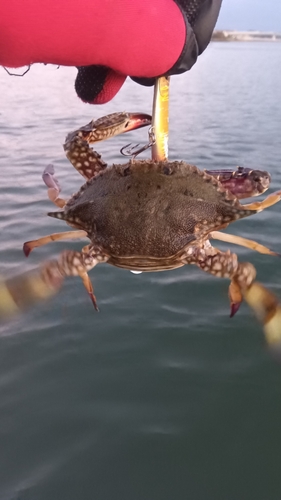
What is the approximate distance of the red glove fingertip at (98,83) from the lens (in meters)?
2.98

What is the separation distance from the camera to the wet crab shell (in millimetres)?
2865

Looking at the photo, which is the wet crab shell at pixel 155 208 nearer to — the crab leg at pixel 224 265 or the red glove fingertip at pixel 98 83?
the crab leg at pixel 224 265

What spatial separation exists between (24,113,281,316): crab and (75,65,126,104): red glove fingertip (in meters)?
0.24

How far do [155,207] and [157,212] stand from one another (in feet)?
0.12

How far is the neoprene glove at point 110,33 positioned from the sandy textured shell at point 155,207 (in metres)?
0.60

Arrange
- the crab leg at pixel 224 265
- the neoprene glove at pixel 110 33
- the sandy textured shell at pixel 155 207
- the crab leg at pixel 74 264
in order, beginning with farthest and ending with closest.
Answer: the crab leg at pixel 74 264 → the crab leg at pixel 224 265 → the sandy textured shell at pixel 155 207 → the neoprene glove at pixel 110 33

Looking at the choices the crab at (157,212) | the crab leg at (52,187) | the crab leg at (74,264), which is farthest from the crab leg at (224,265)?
the crab leg at (52,187)

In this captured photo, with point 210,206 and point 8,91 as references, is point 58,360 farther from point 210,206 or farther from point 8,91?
point 8,91

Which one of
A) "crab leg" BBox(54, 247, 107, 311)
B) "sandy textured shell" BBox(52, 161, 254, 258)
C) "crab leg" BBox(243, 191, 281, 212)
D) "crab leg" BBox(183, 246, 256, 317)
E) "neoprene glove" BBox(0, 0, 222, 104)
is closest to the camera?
"neoprene glove" BBox(0, 0, 222, 104)

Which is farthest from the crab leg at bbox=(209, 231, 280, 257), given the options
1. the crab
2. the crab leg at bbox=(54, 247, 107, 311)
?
the crab leg at bbox=(54, 247, 107, 311)

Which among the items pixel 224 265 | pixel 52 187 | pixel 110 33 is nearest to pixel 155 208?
pixel 224 265

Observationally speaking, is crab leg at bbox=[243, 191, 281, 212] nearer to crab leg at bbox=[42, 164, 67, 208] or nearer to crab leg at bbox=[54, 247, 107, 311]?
crab leg at bbox=[54, 247, 107, 311]

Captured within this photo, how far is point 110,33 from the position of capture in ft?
7.36

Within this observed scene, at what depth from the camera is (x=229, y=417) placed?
4574 millimetres
